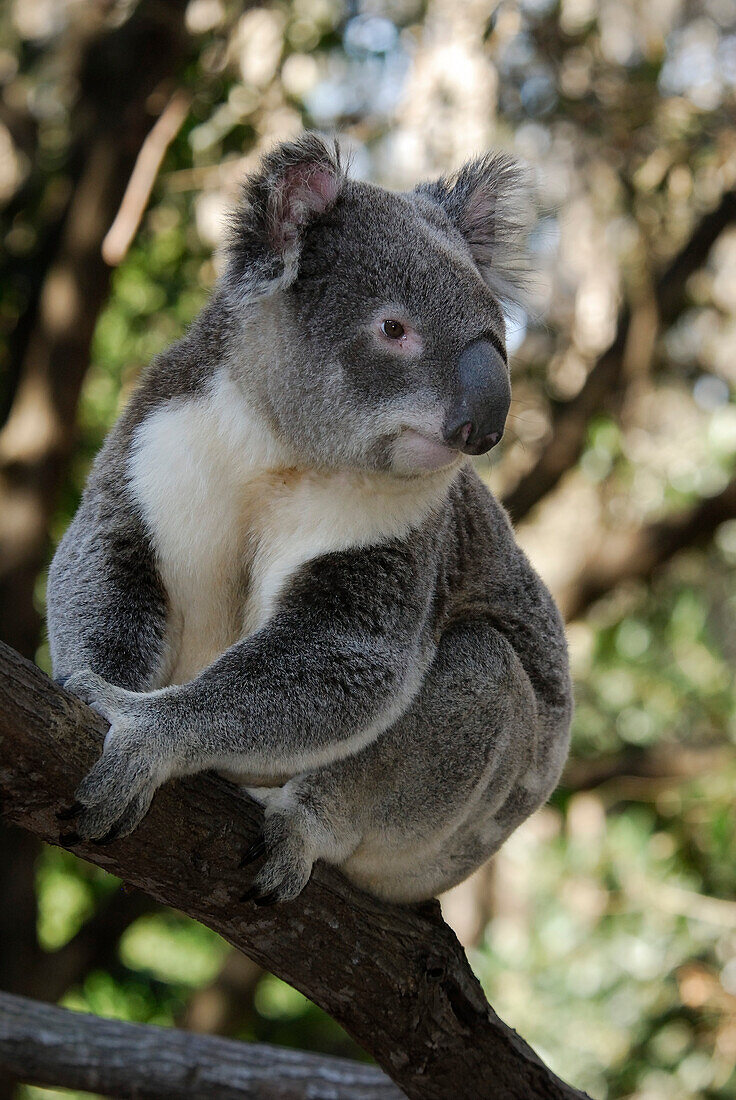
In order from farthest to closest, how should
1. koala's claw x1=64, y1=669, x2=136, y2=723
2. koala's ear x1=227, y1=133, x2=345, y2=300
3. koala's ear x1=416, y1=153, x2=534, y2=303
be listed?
koala's ear x1=416, y1=153, x2=534, y2=303 → koala's ear x1=227, y1=133, x2=345, y2=300 → koala's claw x1=64, y1=669, x2=136, y2=723

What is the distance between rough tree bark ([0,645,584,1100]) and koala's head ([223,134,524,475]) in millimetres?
664

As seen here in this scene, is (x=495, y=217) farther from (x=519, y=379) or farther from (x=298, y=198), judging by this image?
(x=519, y=379)

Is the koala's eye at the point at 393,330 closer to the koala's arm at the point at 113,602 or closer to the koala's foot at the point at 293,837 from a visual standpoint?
the koala's arm at the point at 113,602

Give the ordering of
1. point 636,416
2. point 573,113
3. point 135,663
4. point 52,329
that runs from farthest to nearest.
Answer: point 636,416, point 573,113, point 52,329, point 135,663

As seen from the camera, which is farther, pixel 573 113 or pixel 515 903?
pixel 515 903

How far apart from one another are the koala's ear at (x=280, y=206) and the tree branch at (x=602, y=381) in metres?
4.01

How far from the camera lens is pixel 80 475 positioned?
6398 millimetres

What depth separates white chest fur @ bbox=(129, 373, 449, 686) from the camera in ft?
7.20

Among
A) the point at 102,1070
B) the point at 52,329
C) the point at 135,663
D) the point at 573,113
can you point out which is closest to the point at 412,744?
the point at 135,663

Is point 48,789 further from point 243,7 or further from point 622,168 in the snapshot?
point 622,168

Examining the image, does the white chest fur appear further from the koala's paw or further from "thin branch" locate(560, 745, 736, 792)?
"thin branch" locate(560, 745, 736, 792)

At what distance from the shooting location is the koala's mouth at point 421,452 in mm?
2012

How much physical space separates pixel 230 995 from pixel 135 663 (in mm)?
4217

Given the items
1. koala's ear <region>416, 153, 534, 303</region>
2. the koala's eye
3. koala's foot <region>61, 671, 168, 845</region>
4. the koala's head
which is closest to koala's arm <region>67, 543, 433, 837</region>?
koala's foot <region>61, 671, 168, 845</region>
